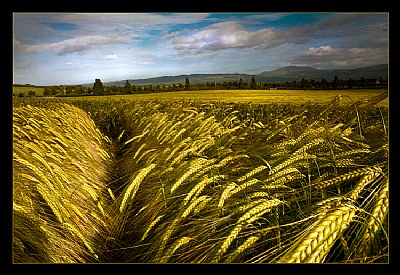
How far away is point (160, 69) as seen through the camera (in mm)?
1830

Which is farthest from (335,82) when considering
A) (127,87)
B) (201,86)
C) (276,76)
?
(127,87)

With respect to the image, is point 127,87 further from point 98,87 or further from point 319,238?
point 319,238

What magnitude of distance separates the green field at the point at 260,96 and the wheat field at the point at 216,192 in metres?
0.05

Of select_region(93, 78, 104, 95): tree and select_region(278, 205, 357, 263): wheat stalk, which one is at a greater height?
select_region(93, 78, 104, 95): tree

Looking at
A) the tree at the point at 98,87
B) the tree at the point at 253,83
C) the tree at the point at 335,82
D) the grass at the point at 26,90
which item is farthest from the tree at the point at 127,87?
the tree at the point at 335,82

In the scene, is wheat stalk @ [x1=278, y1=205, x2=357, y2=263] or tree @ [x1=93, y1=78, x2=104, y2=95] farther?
tree @ [x1=93, y1=78, x2=104, y2=95]

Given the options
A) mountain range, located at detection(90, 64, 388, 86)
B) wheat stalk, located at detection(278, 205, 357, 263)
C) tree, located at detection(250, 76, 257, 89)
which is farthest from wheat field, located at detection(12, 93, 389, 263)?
tree, located at detection(250, 76, 257, 89)

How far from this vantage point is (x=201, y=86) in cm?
191

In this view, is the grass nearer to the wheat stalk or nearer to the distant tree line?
the distant tree line

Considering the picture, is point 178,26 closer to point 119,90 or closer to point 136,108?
point 119,90

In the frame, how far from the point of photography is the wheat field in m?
1.27

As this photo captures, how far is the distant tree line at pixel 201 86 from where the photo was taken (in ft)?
6.04

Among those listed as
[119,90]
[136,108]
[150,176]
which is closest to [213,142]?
[150,176]

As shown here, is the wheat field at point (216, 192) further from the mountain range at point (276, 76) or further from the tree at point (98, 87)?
the tree at point (98, 87)
